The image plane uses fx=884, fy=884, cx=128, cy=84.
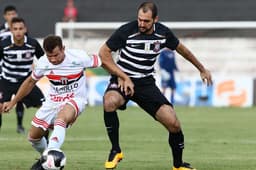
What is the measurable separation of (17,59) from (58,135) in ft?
18.6

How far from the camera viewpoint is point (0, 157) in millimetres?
12664

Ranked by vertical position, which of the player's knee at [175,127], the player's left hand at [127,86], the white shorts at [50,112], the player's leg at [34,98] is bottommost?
the player's leg at [34,98]

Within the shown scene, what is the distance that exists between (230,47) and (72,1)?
5746 millimetres

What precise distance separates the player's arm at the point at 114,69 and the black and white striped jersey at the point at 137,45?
0.32ft

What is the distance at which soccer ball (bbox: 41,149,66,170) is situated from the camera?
999 cm

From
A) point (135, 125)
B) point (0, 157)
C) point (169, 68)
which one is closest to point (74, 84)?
point (0, 157)

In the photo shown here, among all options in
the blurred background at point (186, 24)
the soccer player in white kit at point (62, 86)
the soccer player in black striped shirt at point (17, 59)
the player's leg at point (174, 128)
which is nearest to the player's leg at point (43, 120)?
the soccer player in white kit at point (62, 86)

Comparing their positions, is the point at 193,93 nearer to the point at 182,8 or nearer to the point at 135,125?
the point at 182,8

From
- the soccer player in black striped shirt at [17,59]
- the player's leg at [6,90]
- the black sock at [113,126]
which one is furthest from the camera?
the player's leg at [6,90]

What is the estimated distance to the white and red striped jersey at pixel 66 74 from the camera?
10898 millimetres

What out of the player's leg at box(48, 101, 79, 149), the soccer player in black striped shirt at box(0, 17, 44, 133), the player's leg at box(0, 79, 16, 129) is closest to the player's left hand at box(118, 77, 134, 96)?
the player's leg at box(48, 101, 79, 149)

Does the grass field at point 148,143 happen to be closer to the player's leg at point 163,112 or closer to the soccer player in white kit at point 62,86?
the player's leg at point 163,112

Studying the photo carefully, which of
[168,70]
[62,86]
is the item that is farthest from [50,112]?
[168,70]

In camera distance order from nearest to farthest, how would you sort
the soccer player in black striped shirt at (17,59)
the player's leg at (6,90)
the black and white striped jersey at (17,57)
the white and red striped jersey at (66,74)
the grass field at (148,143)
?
the white and red striped jersey at (66,74) → the grass field at (148,143) → the soccer player in black striped shirt at (17,59) → the black and white striped jersey at (17,57) → the player's leg at (6,90)
